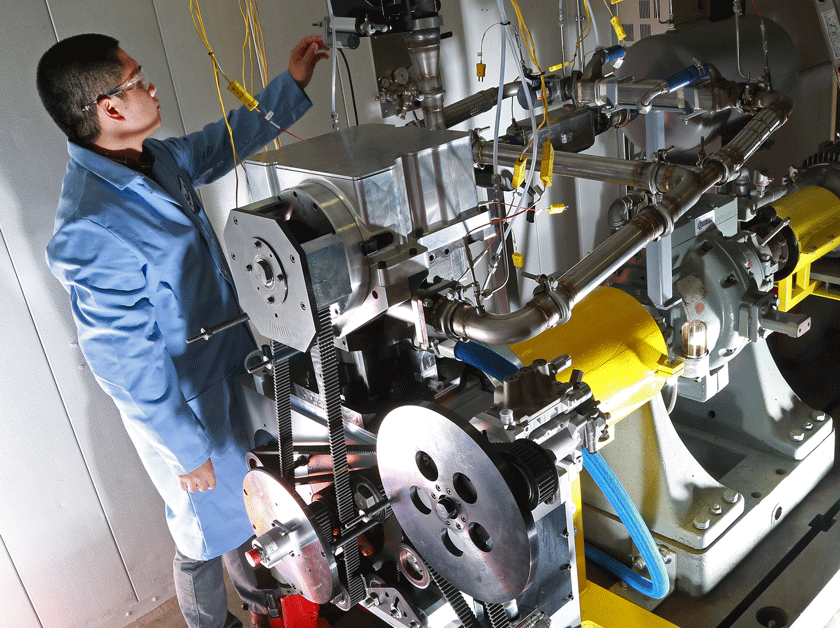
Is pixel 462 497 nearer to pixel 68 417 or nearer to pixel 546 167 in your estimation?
pixel 546 167

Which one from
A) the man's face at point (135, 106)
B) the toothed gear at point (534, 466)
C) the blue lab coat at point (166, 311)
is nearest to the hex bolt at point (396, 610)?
the toothed gear at point (534, 466)

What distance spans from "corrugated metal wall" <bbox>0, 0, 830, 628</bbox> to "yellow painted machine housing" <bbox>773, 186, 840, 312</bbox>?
1.24 metres

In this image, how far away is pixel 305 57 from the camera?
5.55 feet

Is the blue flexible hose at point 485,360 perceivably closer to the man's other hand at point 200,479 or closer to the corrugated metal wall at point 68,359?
the man's other hand at point 200,479

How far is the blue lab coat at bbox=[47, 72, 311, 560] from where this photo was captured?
143 centimetres

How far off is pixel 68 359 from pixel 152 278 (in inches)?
23.0

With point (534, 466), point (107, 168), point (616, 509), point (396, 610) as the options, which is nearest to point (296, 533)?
point (396, 610)

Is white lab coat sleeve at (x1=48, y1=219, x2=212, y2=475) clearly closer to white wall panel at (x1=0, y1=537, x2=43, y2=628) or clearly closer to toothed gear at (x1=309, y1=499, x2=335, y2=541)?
toothed gear at (x1=309, y1=499, x2=335, y2=541)

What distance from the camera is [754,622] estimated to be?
1565 mm

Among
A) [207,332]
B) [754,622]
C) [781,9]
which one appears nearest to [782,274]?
[754,622]

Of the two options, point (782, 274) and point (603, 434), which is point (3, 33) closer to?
point (603, 434)

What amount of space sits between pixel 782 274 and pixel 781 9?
5.90 feet

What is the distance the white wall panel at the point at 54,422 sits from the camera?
172 cm

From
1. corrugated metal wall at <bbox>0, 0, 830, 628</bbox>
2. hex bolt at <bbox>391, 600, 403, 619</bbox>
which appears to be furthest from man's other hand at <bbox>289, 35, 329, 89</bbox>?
hex bolt at <bbox>391, 600, 403, 619</bbox>
